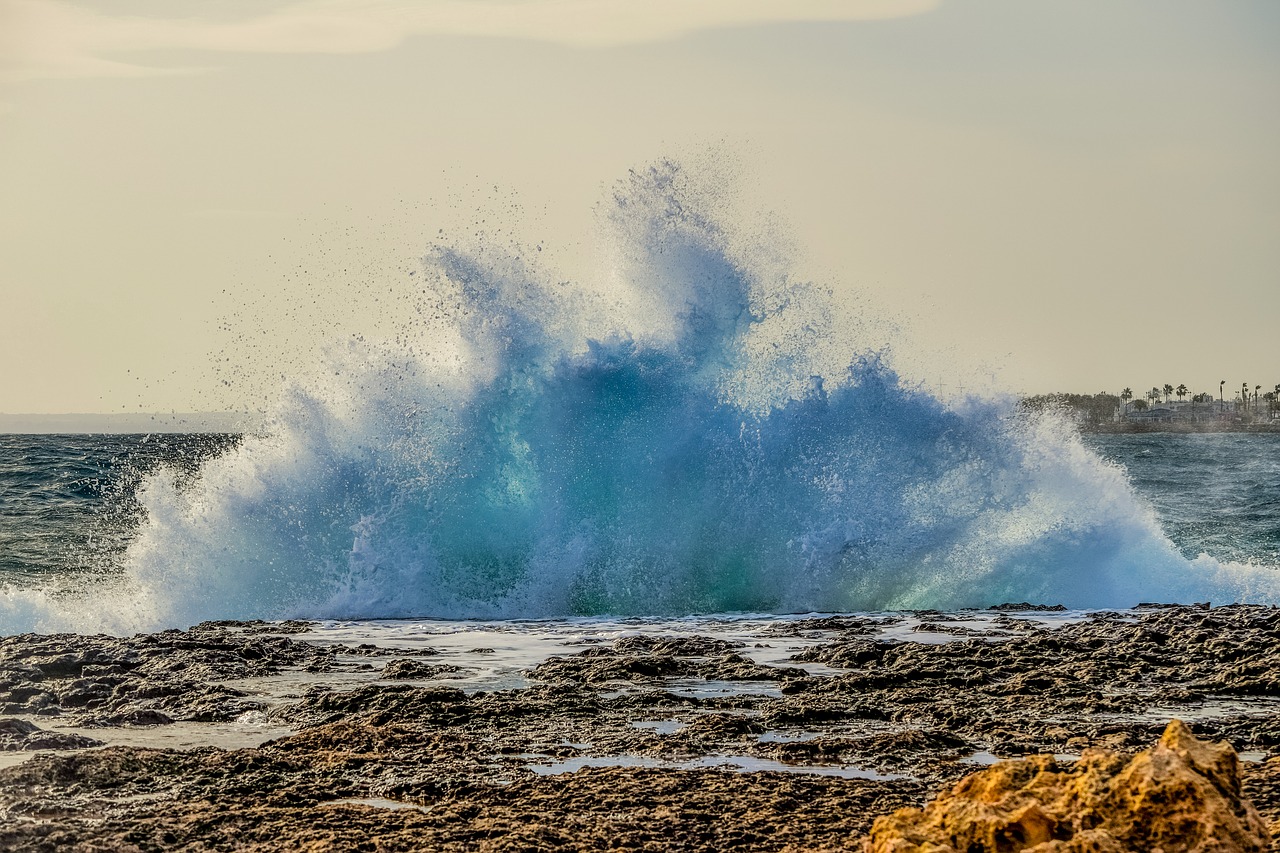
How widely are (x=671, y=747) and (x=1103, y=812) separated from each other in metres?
3.48

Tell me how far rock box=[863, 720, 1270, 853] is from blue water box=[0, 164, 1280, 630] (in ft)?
38.0

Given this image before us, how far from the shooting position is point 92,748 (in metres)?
6.66

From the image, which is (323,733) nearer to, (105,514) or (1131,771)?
(1131,771)

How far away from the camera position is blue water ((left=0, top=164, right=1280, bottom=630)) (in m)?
15.4

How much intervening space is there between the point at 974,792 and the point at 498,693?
5.24m

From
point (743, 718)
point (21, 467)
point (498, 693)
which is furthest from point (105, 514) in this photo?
point (743, 718)

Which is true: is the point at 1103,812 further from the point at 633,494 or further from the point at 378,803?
the point at 633,494

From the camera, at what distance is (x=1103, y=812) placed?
3.48 metres

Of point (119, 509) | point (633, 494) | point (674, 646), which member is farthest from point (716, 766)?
point (119, 509)

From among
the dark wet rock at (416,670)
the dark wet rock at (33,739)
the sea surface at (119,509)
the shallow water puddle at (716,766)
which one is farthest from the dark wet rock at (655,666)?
the sea surface at (119,509)

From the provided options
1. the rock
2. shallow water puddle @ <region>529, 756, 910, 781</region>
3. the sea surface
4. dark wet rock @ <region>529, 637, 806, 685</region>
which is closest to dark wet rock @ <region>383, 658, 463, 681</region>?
dark wet rock @ <region>529, 637, 806, 685</region>

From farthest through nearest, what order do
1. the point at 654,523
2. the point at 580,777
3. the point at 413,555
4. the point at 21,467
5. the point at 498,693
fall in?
the point at 21,467
the point at 654,523
the point at 413,555
the point at 498,693
the point at 580,777

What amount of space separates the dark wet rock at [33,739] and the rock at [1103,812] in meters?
5.05

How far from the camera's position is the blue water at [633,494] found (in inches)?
606
